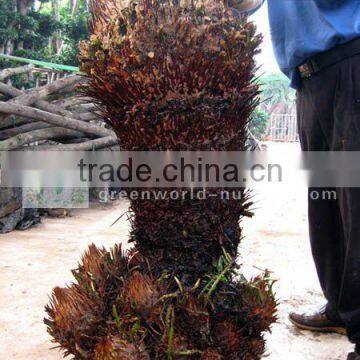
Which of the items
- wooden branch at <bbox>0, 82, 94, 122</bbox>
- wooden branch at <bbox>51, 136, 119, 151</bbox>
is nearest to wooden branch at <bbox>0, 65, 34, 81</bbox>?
wooden branch at <bbox>0, 82, 94, 122</bbox>

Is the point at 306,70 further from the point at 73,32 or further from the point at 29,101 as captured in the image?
the point at 73,32

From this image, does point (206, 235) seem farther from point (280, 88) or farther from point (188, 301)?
point (280, 88)

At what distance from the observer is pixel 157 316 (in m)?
1.47

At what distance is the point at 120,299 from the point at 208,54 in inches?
36.0

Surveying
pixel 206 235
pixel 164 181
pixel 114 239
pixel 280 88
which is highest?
pixel 280 88

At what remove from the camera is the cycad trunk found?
58.0 inches

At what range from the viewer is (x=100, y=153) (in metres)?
6.33

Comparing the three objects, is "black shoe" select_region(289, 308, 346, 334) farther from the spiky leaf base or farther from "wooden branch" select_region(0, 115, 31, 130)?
"wooden branch" select_region(0, 115, 31, 130)

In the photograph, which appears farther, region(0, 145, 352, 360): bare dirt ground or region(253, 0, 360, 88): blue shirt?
region(0, 145, 352, 360): bare dirt ground

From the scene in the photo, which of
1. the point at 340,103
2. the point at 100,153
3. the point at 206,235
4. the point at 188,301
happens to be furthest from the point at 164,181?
the point at 100,153

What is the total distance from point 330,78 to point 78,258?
9.51 feet

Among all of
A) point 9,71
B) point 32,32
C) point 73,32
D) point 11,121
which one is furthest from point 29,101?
point 73,32

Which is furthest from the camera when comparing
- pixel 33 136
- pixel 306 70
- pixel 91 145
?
pixel 91 145

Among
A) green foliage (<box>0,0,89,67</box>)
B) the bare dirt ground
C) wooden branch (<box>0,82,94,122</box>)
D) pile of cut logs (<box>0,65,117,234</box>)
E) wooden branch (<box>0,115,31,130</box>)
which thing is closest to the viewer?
the bare dirt ground
